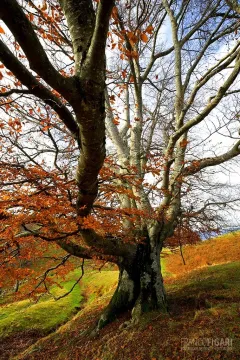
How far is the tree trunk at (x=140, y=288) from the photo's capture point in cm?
689

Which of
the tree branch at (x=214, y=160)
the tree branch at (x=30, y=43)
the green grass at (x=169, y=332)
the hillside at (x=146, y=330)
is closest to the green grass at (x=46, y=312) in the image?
the hillside at (x=146, y=330)

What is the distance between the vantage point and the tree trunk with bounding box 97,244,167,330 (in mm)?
6887

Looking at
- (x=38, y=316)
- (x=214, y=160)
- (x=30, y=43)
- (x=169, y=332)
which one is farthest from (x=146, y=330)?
(x=38, y=316)

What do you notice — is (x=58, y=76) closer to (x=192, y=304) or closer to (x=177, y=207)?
(x=177, y=207)

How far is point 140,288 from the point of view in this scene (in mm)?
7312

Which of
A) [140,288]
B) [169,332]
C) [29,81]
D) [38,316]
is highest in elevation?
[29,81]

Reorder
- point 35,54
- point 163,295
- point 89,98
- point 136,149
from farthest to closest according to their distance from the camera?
point 136,149
point 163,295
point 89,98
point 35,54

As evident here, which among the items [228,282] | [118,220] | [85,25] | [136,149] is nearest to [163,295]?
[118,220]

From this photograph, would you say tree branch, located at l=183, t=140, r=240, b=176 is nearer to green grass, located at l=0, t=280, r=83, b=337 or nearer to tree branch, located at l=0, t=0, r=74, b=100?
tree branch, located at l=0, t=0, r=74, b=100

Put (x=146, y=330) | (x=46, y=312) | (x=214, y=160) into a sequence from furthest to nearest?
(x=46, y=312) < (x=214, y=160) < (x=146, y=330)

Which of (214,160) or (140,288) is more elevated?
(214,160)

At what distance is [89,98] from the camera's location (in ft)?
8.27

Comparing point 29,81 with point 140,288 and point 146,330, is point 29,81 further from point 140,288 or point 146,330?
point 140,288

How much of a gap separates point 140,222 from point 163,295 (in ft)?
7.55
